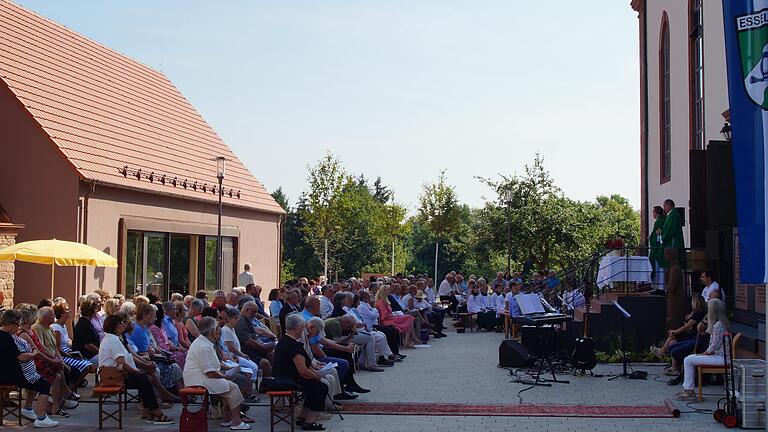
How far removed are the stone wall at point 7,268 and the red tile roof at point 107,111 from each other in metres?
Result: 1.88

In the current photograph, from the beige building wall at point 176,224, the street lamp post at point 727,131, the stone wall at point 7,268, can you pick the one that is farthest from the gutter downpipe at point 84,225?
the street lamp post at point 727,131

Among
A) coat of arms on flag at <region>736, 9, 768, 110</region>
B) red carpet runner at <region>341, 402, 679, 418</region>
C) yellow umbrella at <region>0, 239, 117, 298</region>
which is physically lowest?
red carpet runner at <region>341, 402, 679, 418</region>

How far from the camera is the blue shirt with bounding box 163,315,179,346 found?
45.2 ft

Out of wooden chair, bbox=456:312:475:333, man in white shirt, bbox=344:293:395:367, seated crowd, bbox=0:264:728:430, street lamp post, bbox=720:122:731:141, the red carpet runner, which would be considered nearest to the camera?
seated crowd, bbox=0:264:728:430

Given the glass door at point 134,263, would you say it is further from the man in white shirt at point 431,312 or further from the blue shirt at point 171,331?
the blue shirt at point 171,331

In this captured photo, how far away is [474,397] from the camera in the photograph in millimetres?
14000

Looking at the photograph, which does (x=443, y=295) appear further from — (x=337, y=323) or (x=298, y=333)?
(x=298, y=333)

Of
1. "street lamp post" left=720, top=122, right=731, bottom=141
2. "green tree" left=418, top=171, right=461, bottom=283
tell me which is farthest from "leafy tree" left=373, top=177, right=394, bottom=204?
"street lamp post" left=720, top=122, right=731, bottom=141

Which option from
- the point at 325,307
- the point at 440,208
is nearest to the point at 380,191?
the point at 440,208

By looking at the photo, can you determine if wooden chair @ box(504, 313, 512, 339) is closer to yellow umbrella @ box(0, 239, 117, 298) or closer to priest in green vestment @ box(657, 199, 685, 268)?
priest in green vestment @ box(657, 199, 685, 268)

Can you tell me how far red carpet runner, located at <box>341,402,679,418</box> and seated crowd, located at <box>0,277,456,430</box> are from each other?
604 mm

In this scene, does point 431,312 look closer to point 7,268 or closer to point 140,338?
point 7,268

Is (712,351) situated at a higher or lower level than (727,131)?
lower

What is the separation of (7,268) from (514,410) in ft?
37.5
